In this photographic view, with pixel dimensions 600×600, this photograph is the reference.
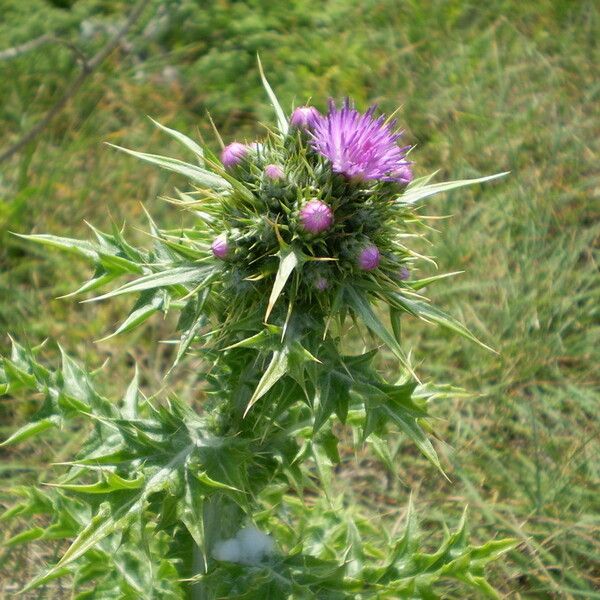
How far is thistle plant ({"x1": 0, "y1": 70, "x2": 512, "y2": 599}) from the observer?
6.97ft

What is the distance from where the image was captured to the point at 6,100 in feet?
17.5

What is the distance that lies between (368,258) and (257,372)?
0.52 meters

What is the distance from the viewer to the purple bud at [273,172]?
2137 mm

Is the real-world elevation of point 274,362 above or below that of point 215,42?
above

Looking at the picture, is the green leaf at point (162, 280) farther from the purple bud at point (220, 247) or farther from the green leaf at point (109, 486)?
the green leaf at point (109, 486)

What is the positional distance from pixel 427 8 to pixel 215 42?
→ 1.68m

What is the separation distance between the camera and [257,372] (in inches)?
92.9

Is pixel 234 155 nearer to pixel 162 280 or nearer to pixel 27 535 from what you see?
pixel 162 280

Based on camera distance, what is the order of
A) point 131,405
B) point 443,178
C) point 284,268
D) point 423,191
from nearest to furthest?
point 284,268 → point 423,191 → point 131,405 → point 443,178

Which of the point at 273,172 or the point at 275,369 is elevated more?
the point at 273,172

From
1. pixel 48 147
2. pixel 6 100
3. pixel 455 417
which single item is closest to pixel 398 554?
pixel 455 417

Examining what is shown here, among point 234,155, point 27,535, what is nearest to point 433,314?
point 234,155

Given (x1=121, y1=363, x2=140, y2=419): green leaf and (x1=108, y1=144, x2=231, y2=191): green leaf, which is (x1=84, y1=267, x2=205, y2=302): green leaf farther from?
(x1=121, y1=363, x2=140, y2=419): green leaf

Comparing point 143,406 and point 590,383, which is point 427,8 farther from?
point 143,406
